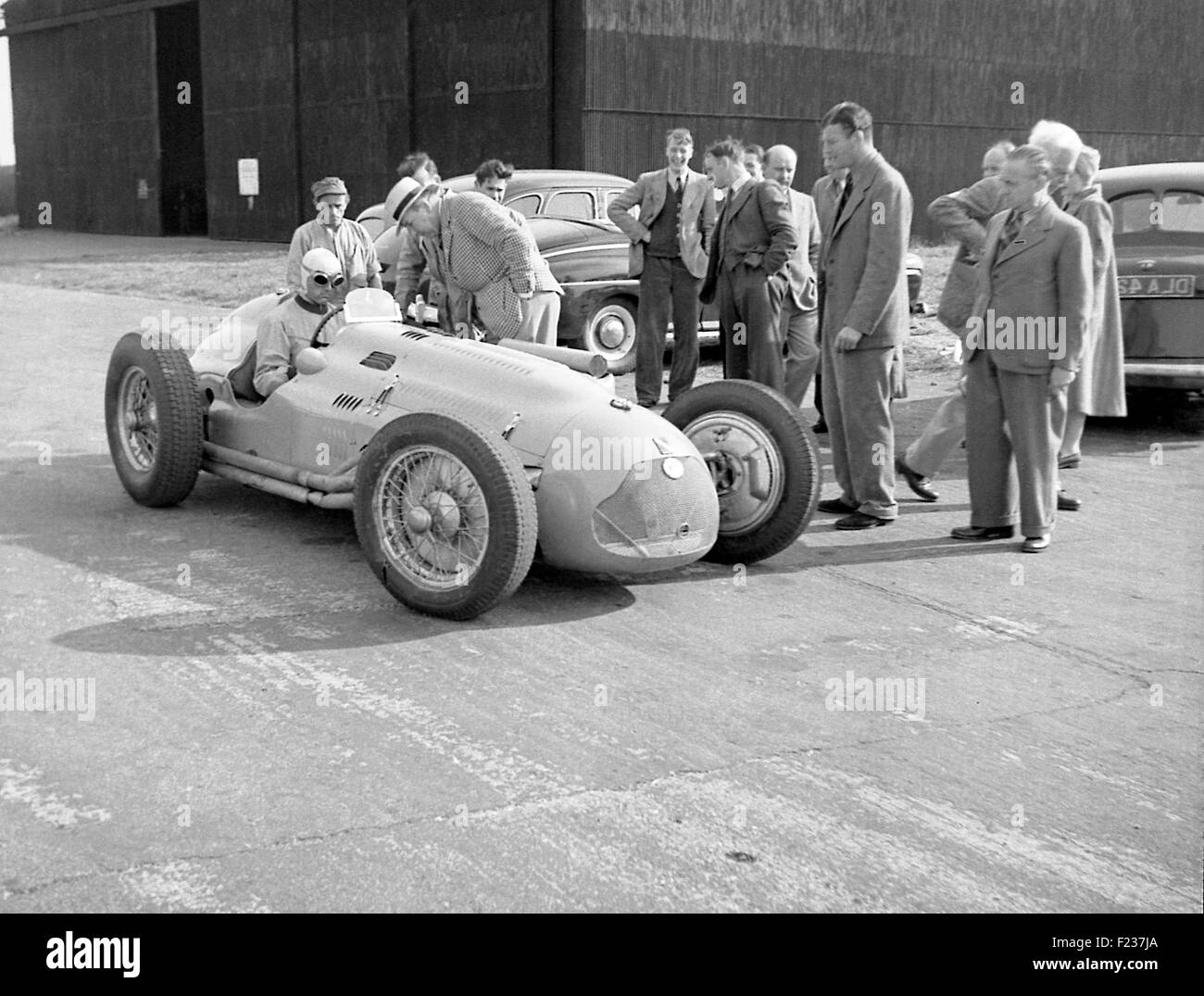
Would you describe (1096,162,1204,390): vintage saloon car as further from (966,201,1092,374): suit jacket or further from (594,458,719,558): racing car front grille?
(594,458,719,558): racing car front grille

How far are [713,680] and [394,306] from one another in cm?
300

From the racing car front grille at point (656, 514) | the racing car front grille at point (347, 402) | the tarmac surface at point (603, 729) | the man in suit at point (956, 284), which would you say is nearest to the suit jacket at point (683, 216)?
the man in suit at point (956, 284)

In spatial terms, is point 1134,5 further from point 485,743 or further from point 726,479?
point 485,743

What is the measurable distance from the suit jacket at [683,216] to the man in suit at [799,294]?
648mm

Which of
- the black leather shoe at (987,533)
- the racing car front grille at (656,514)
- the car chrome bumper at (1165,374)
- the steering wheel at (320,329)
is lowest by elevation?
the black leather shoe at (987,533)

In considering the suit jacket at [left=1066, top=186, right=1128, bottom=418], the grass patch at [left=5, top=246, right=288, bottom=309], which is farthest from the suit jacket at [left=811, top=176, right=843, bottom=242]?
the grass patch at [left=5, top=246, right=288, bottom=309]

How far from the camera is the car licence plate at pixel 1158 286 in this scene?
968cm

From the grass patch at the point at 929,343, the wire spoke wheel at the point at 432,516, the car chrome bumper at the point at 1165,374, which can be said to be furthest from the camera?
the grass patch at the point at 929,343

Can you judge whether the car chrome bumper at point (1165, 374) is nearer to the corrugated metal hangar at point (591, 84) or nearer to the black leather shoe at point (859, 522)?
the black leather shoe at point (859, 522)

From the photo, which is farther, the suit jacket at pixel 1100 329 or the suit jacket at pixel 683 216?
the suit jacket at pixel 683 216

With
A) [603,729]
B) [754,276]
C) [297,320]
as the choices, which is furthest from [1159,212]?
[603,729]

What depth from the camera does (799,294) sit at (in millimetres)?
9422

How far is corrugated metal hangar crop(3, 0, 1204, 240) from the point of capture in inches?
907

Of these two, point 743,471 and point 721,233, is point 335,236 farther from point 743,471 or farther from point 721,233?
point 743,471
